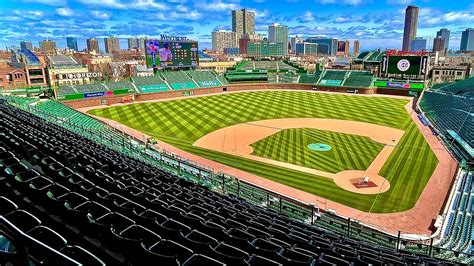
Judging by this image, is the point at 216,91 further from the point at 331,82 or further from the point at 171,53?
the point at 331,82

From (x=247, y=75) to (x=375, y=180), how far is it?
62.6 meters

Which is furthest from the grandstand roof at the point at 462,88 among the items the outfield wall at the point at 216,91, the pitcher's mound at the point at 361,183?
the pitcher's mound at the point at 361,183

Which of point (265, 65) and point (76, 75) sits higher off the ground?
point (265, 65)

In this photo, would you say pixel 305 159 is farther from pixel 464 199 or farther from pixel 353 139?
pixel 464 199

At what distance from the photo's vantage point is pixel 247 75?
83.5 metres

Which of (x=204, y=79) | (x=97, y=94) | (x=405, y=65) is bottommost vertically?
(x=97, y=94)

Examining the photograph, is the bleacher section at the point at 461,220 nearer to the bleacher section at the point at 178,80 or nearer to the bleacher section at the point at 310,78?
the bleacher section at the point at 178,80

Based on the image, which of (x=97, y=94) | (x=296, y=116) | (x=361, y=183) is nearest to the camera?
(x=361, y=183)

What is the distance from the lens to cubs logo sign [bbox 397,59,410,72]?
236ft

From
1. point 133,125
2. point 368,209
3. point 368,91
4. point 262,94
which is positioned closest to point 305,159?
point 368,209

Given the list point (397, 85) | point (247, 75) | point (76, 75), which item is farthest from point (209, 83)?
point (397, 85)

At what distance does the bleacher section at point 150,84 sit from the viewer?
65.2 m

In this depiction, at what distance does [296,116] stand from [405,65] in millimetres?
40461

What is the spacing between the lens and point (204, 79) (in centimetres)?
7662
